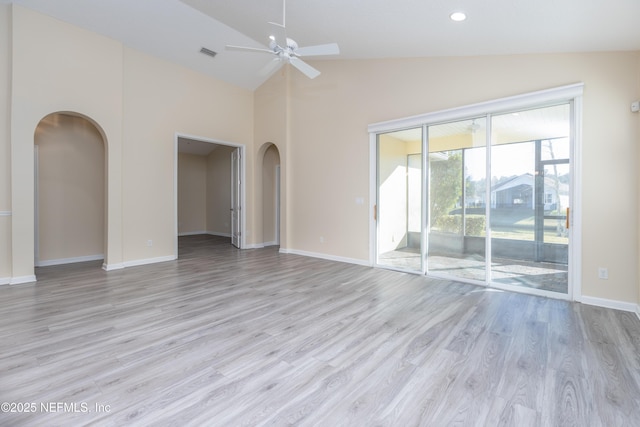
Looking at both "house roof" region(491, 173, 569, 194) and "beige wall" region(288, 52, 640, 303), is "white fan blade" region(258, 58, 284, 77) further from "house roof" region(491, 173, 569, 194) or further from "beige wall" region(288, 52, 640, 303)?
"house roof" region(491, 173, 569, 194)

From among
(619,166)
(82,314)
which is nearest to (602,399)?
(619,166)

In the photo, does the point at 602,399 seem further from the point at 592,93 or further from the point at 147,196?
the point at 147,196

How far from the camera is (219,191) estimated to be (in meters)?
9.95

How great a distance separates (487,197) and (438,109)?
4.92 feet

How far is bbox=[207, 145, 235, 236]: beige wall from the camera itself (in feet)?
31.7

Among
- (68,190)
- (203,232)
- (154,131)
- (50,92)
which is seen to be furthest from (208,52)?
(203,232)

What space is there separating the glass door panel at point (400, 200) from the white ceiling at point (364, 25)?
4.51 feet

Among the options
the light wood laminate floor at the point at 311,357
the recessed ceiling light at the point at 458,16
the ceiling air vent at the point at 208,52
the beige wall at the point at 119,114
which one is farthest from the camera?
the ceiling air vent at the point at 208,52

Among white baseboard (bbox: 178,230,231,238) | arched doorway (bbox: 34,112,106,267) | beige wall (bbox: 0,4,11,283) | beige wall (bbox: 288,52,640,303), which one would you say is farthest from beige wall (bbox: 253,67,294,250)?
beige wall (bbox: 0,4,11,283)

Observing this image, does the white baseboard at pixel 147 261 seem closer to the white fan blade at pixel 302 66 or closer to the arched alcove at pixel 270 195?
the arched alcove at pixel 270 195

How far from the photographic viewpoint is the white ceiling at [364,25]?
2.92 metres

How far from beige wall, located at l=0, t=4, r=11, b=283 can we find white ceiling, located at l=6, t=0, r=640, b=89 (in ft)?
1.32

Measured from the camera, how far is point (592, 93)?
11.2 feet

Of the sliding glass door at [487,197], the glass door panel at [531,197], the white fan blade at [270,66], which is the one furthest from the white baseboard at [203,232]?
the glass door panel at [531,197]
